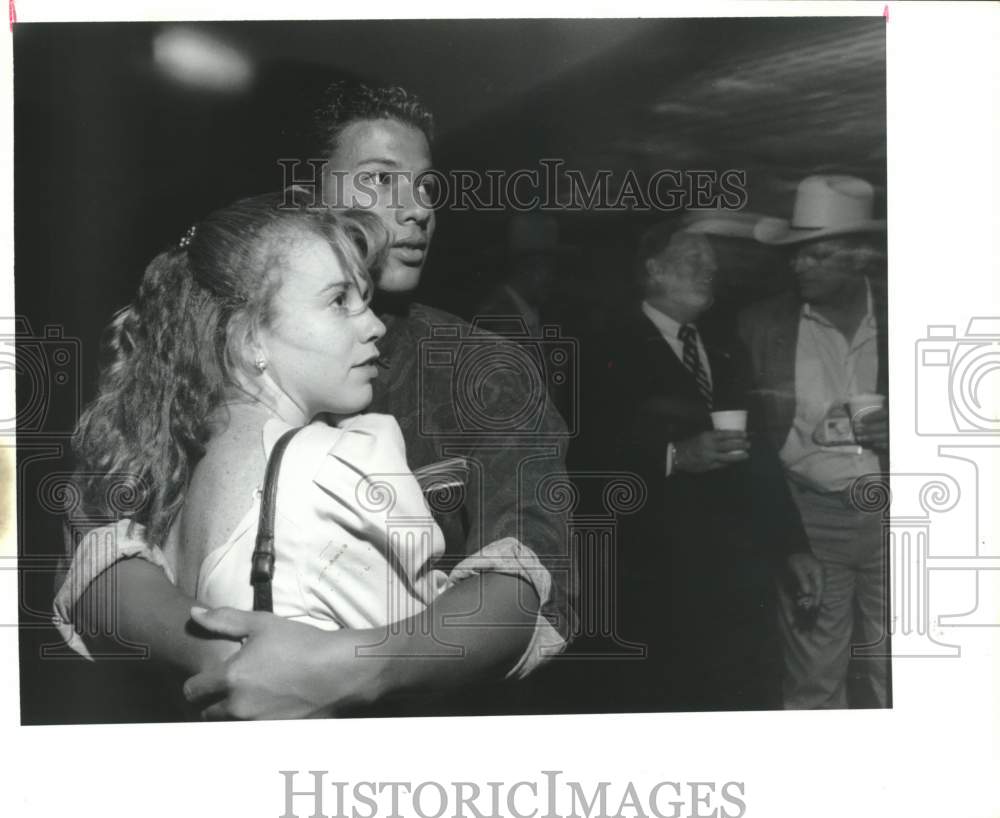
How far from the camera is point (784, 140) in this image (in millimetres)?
3330

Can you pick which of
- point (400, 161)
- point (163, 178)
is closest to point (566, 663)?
point (400, 161)

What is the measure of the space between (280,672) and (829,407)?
1817 mm

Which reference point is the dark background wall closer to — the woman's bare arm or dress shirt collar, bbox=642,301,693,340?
dress shirt collar, bbox=642,301,693,340

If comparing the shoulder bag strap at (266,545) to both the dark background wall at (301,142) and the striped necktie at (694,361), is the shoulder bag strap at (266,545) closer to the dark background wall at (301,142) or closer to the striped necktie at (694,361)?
the dark background wall at (301,142)

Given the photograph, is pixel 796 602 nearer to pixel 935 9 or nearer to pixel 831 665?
pixel 831 665

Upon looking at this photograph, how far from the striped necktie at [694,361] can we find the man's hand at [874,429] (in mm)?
475

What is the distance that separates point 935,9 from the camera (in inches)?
133

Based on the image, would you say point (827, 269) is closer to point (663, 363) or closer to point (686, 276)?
point (686, 276)

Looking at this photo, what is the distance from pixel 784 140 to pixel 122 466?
2.20 metres

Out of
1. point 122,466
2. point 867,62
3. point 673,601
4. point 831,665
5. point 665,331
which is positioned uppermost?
point 867,62

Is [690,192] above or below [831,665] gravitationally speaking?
above

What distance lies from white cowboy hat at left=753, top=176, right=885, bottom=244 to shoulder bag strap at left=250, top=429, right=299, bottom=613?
1.60 meters

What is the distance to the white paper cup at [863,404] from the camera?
3.36m
